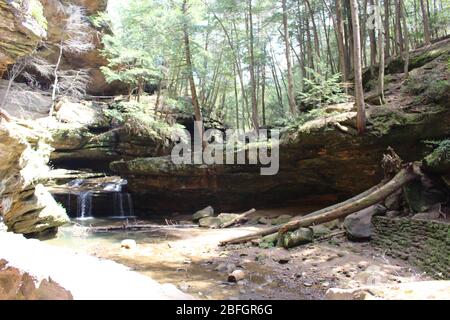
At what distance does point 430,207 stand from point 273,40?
2085 centimetres

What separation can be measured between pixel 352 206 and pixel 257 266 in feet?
12.0

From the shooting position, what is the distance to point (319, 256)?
8164 mm

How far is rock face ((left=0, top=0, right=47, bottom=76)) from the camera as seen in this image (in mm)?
7070

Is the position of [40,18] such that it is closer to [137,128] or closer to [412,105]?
[137,128]

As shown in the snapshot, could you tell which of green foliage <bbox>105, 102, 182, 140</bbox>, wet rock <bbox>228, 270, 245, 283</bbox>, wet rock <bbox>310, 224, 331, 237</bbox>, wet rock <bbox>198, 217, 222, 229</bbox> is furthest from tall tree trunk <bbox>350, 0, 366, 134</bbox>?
green foliage <bbox>105, 102, 182, 140</bbox>

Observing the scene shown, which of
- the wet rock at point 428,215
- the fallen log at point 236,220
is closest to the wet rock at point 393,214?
the wet rock at point 428,215

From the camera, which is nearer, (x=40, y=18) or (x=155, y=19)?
(x=40, y=18)

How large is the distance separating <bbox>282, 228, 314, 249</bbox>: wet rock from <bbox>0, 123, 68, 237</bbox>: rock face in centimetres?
761

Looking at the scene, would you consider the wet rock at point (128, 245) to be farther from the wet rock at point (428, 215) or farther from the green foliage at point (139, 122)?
the wet rock at point (428, 215)

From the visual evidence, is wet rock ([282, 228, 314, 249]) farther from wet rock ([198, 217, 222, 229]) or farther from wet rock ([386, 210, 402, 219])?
wet rock ([198, 217, 222, 229])

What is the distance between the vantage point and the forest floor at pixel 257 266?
6.29 m

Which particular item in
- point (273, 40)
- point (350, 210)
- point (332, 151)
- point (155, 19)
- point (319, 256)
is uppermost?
point (273, 40)
